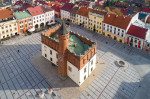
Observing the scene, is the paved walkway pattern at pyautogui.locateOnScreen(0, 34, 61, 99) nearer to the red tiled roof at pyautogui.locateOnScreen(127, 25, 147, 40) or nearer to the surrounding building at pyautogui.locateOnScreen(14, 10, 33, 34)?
the surrounding building at pyautogui.locateOnScreen(14, 10, 33, 34)

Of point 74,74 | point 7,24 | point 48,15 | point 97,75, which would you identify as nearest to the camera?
point 74,74

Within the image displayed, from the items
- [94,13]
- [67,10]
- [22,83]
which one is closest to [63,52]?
[22,83]

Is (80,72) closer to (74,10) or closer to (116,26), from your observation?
(116,26)

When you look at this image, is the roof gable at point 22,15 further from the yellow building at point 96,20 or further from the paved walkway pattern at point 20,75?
the yellow building at point 96,20

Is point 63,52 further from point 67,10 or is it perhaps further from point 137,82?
point 67,10

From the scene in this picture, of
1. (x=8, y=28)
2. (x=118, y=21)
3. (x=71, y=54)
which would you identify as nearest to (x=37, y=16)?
(x=8, y=28)
